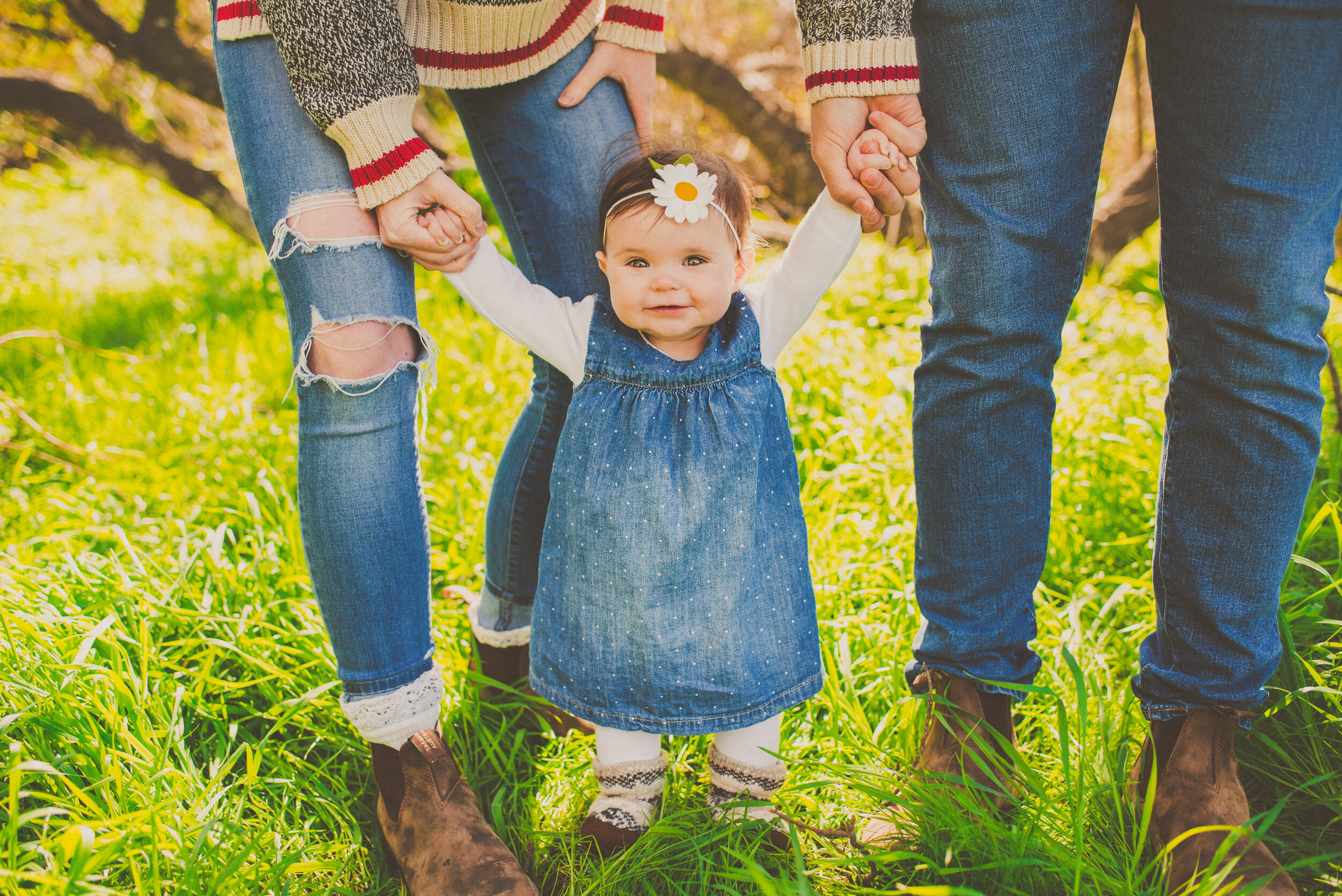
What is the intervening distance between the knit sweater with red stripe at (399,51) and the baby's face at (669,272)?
265 mm

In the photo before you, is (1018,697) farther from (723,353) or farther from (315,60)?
(315,60)

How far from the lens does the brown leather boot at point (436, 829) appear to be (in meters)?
1.24

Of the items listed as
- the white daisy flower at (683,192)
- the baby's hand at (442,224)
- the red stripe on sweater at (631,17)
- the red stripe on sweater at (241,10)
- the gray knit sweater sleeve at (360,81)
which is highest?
the red stripe on sweater at (631,17)

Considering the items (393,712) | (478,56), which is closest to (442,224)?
(478,56)

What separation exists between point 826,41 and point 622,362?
54 cm

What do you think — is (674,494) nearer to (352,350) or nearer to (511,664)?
(352,350)

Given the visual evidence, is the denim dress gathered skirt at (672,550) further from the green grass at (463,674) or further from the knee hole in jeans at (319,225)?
the knee hole in jeans at (319,225)

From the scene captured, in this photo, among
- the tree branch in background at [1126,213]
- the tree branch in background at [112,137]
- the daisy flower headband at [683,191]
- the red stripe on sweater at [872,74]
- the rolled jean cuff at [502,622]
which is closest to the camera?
the red stripe on sweater at [872,74]

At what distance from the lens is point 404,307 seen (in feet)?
4.16

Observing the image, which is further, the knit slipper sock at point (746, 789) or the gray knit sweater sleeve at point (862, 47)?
the knit slipper sock at point (746, 789)

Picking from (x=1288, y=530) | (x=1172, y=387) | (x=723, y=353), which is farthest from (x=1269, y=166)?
(x=723, y=353)

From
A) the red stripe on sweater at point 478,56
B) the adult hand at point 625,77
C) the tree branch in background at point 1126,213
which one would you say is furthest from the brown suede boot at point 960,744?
the tree branch in background at point 1126,213

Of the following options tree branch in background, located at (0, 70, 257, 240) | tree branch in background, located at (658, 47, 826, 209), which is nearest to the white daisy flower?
tree branch in background, located at (658, 47, 826, 209)

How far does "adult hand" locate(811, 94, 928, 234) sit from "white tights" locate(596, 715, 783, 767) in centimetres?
82
